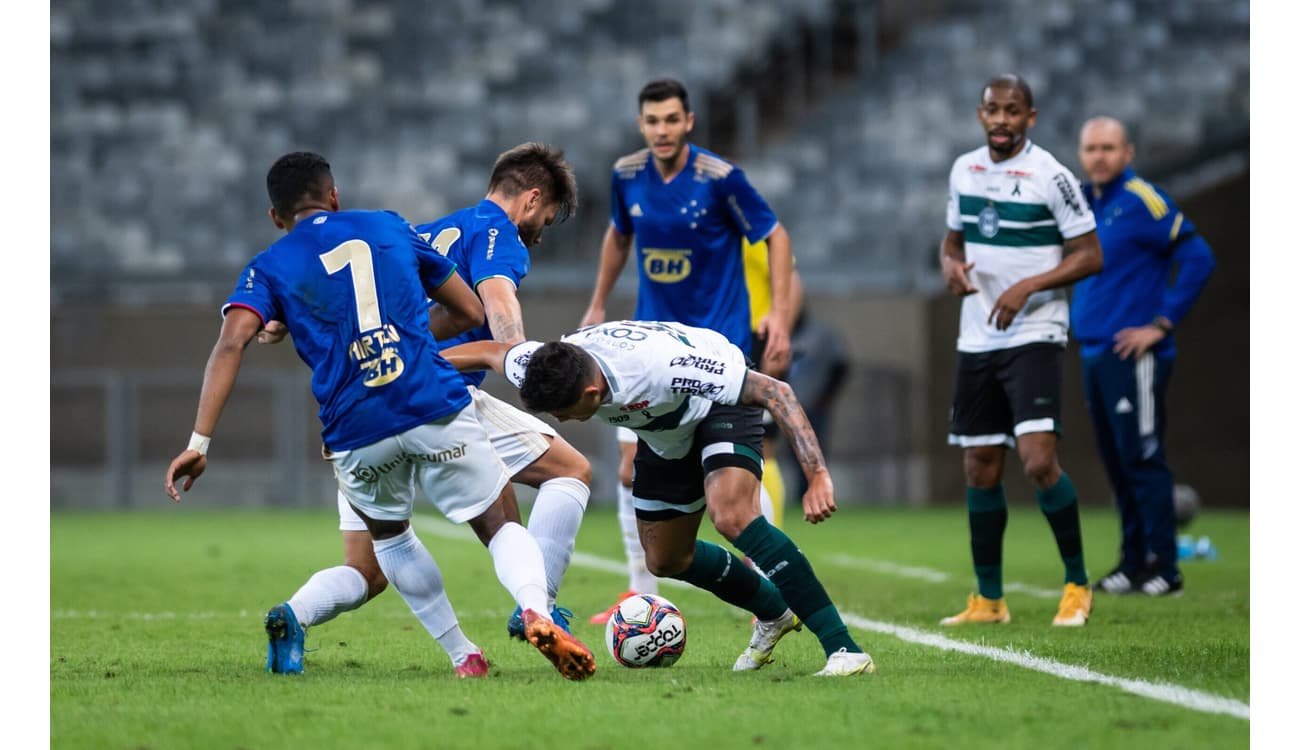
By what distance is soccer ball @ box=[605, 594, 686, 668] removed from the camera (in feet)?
17.3

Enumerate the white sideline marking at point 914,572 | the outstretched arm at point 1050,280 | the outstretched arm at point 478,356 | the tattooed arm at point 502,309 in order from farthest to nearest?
the white sideline marking at point 914,572, the outstretched arm at point 1050,280, the tattooed arm at point 502,309, the outstretched arm at point 478,356

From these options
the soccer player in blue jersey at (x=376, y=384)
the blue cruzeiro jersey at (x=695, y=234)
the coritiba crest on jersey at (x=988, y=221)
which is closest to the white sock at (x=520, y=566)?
the soccer player in blue jersey at (x=376, y=384)

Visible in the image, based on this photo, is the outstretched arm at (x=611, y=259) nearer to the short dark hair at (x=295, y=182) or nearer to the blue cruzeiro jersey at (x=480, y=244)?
the blue cruzeiro jersey at (x=480, y=244)

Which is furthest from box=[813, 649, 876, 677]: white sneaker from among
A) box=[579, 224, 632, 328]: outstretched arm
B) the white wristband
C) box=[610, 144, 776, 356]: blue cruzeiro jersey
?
box=[579, 224, 632, 328]: outstretched arm

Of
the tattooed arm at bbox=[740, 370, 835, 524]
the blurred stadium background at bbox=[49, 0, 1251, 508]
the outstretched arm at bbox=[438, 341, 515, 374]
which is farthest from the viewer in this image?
the blurred stadium background at bbox=[49, 0, 1251, 508]

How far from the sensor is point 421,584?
16.4 ft

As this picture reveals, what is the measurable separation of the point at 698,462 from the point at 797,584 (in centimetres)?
60

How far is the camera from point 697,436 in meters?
5.23

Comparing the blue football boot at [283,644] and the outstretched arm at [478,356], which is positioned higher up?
the outstretched arm at [478,356]

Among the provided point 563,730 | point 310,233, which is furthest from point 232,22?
point 563,730

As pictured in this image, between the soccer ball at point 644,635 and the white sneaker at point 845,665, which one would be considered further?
the soccer ball at point 644,635

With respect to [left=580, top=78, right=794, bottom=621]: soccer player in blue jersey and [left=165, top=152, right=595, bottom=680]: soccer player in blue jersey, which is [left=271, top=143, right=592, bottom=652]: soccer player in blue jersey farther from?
[left=580, top=78, right=794, bottom=621]: soccer player in blue jersey

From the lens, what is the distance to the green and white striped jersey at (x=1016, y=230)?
6.92 meters

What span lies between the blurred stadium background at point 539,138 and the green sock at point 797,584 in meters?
11.8
